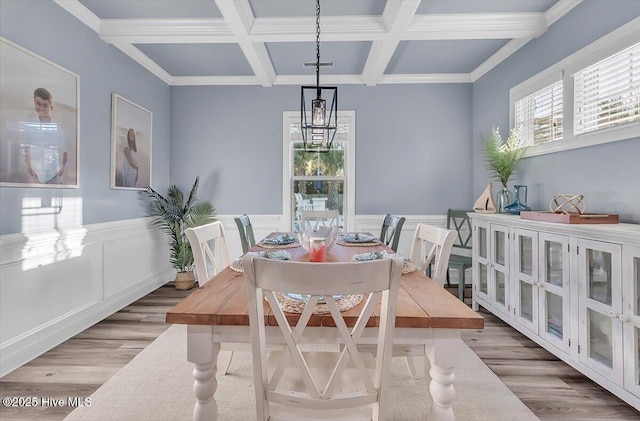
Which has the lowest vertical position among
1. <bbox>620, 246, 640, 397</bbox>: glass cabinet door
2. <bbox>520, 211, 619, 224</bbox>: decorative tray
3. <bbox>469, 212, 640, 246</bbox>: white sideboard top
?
<bbox>620, 246, 640, 397</bbox>: glass cabinet door

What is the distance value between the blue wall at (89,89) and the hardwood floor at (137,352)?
0.94 meters

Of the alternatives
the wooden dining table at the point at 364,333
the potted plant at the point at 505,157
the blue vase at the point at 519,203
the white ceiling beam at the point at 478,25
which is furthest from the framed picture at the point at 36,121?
the blue vase at the point at 519,203

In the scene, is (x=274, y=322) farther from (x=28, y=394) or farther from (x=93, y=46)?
(x=93, y=46)

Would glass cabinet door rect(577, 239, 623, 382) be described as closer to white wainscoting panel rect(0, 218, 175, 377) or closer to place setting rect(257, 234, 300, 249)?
place setting rect(257, 234, 300, 249)

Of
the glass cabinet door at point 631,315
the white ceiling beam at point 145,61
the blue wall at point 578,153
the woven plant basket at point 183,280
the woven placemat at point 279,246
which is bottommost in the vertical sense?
the woven plant basket at point 183,280

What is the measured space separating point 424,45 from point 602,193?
83.4 inches

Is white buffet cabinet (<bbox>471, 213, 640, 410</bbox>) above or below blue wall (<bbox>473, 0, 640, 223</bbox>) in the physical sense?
below

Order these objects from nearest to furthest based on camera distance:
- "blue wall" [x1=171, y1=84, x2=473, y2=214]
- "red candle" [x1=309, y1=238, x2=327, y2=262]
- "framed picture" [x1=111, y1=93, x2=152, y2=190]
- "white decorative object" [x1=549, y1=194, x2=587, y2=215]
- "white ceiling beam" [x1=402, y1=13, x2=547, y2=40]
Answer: "red candle" [x1=309, y1=238, x2=327, y2=262] < "white decorative object" [x1=549, y1=194, x2=587, y2=215] < "white ceiling beam" [x1=402, y1=13, x2=547, y2=40] < "framed picture" [x1=111, y1=93, x2=152, y2=190] < "blue wall" [x1=171, y1=84, x2=473, y2=214]

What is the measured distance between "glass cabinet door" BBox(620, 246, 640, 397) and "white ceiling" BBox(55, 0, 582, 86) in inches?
81.3

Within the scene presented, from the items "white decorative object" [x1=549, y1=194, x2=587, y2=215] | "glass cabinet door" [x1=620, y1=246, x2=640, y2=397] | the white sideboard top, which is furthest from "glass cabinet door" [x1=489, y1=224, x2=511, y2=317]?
"glass cabinet door" [x1=620, y1=246, x2=640, y2=397]

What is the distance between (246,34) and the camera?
9.80ft

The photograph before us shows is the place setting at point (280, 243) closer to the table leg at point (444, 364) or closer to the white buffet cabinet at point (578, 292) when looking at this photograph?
the table leg at point (444, 364)

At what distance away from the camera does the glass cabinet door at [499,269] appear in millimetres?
2846

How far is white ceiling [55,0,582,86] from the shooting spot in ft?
9.04
